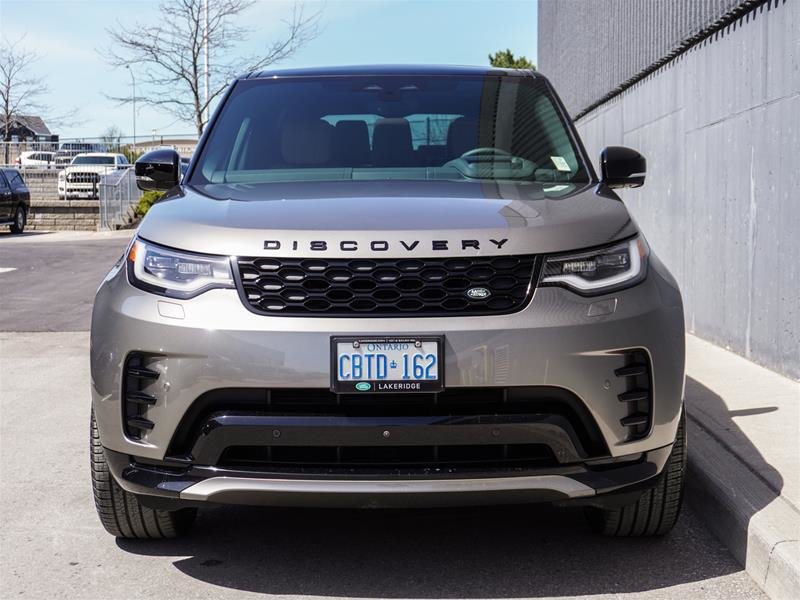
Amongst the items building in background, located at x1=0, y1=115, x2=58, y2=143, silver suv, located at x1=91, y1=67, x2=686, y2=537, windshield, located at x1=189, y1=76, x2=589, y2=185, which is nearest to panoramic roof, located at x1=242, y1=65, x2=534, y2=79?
windshield, located at x1=189, y1=76, x2=589, y2=185

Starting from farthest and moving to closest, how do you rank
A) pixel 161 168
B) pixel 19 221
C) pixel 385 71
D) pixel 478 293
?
pixel 19 221
pixel 385 71
pixel 161 168
pixel 478 293

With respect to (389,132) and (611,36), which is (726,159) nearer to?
(389,132)

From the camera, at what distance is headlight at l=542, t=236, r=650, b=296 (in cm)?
367

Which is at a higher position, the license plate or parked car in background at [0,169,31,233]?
the license plate

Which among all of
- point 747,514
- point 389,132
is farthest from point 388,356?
point 389,132

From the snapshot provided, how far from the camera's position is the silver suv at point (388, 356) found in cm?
350

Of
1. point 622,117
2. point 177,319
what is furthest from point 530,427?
point 622,117

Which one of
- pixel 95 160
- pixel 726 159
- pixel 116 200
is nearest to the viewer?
pixel 726 159

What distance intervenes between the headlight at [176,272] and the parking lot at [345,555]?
1010 millimetres

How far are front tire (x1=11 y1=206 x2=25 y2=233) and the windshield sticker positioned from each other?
1020 inches

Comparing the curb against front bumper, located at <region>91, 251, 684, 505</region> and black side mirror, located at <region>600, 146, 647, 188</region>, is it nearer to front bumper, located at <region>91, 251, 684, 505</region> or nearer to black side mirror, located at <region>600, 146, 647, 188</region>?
front bumper, located at <region>91, 251, 684, 505</region>

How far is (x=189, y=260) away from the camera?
3717 millimetres

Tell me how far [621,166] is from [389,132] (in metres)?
1.01

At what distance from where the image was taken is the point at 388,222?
3.70m
